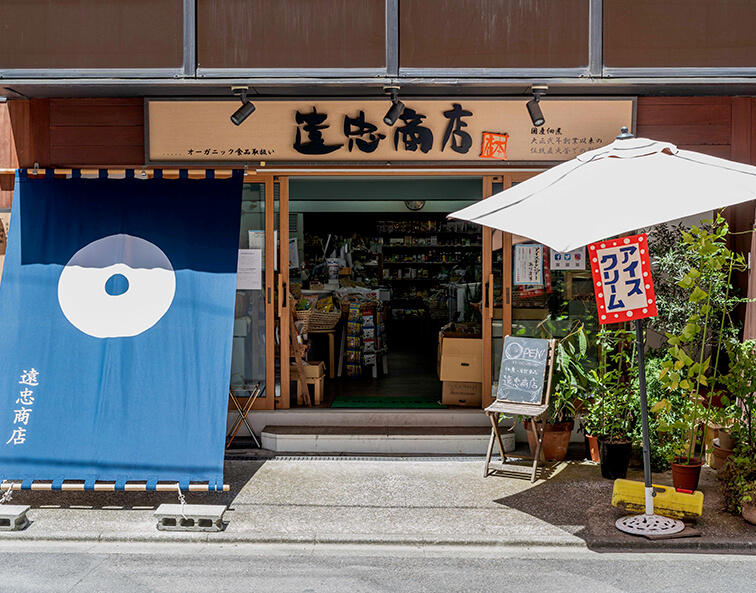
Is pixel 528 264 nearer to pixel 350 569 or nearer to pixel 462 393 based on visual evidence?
Answer: pixel 462 393

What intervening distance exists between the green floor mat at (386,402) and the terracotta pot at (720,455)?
2.67 meters

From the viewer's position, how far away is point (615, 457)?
20.6ft

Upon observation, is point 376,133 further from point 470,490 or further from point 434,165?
point 470,490

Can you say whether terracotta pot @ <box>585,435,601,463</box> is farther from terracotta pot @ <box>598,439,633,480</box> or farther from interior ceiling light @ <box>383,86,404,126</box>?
interior ceiling light @ <box>383,86,404,126</box>

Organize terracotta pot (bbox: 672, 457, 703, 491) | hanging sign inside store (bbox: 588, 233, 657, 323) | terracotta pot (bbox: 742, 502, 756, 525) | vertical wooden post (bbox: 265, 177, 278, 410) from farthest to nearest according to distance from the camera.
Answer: vertical wooden post (bbox: 265, 177, 278, 410), terracotta pot (bbox: 672, 457, 703, 491), terracotta pot (bbox: 742, 502, 756, 525), hanging sign inside store (bbox: 588, 233, 657, 323)

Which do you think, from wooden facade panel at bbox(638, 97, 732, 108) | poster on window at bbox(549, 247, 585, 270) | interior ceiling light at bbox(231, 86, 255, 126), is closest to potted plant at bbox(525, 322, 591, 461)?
poster on window at bbox(549, 247, 585, 270)

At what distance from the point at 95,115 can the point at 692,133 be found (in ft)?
19.1

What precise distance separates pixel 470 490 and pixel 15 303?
162 inches

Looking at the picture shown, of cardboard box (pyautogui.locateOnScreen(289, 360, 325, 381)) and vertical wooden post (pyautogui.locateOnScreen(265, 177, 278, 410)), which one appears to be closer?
vertical wooden post (pyautogui.locateOnScreen(265, 177, 278, 410))

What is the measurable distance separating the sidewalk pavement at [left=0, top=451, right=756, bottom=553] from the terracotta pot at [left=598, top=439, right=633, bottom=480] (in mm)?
124

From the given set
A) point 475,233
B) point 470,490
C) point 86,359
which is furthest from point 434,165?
point 475,233

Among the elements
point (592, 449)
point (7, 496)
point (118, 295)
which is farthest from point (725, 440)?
point (7, 496)

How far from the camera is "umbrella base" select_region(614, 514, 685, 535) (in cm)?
512

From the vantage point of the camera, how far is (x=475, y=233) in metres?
13.4
